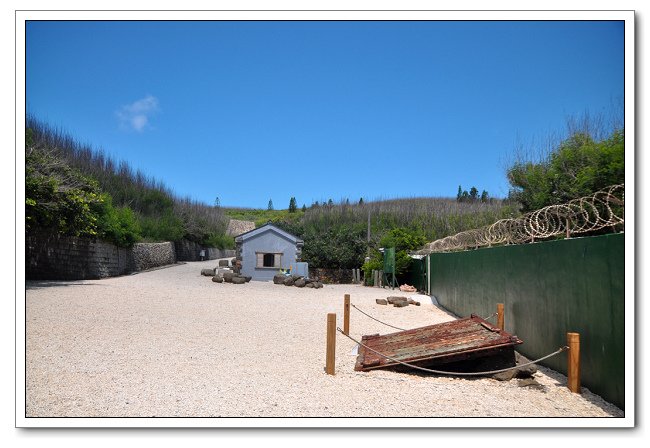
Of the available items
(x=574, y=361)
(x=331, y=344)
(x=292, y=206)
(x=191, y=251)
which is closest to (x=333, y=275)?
(x=191, y=251)

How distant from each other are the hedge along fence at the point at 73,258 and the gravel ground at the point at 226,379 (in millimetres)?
6794

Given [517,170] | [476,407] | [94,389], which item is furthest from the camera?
[517,170]

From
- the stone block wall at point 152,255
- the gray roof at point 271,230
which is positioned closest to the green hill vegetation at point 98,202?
the stone block wall at point 152,255

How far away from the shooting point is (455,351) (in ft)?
20.5

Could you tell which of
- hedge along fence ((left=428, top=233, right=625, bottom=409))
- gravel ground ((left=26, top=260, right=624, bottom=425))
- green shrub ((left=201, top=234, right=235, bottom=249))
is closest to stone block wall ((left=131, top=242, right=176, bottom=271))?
green shrub ((left=201, top=234, right=235, bottom=249))

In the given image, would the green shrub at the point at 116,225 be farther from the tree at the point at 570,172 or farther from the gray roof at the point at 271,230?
the tree at the point at 570,172

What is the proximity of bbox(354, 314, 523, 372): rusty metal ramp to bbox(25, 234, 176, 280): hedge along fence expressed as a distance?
38.4 ft

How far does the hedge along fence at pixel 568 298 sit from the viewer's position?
4684 mm

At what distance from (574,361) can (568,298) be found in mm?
932

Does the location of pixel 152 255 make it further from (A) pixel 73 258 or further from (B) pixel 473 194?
(B) pixel 473 194

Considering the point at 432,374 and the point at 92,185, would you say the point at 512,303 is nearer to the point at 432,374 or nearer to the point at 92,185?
the point at 432,374
